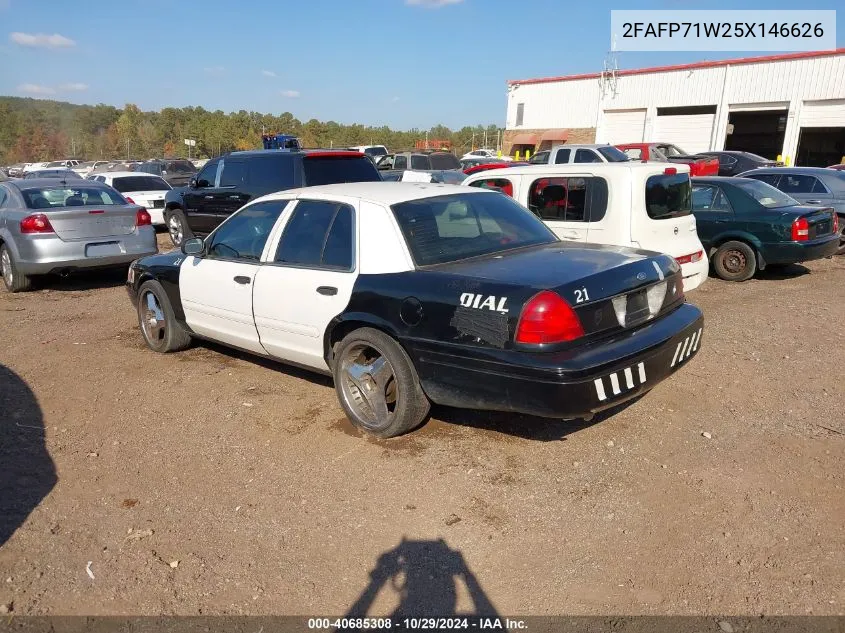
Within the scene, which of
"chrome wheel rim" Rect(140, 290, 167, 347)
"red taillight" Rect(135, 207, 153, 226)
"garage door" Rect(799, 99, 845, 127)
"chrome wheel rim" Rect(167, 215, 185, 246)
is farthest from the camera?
"garage door" Rect(799, 99, 845, 127)

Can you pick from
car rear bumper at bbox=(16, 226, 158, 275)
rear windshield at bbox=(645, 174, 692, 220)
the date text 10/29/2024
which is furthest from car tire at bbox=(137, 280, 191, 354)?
rear windshield at bbox=(645, 174, 692, 220)

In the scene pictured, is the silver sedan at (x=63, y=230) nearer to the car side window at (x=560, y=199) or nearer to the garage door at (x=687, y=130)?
the car side window at (x=560, y=199)

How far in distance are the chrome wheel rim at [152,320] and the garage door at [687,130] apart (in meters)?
32.3

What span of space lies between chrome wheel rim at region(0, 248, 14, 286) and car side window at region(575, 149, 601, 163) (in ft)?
47.4

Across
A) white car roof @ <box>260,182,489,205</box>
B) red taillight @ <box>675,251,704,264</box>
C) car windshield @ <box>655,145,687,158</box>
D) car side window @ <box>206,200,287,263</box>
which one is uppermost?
car windshield @ <box>655,145,687,158</box>

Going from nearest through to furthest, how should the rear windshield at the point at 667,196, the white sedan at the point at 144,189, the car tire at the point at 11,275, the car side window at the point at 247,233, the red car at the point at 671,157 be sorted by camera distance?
the car side window at the point at 247,233 < the rear windshield at the point at 667,196 < the car tire at the point at 11,275 < the white sedan at the point at 144,189 < the red car at the point at 671,157

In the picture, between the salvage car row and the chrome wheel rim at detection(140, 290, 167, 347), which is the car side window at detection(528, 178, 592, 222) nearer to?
the salvage car row

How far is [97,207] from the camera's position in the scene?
884 centimetres

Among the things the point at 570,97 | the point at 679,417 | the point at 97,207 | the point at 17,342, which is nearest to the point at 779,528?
the point at 679,417

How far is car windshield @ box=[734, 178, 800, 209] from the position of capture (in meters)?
9.34

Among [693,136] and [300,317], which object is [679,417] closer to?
[300,317]

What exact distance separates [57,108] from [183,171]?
94132 mm

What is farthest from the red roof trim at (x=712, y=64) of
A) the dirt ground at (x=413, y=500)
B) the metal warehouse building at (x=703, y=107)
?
the dirt ground at (x=413, y=500)

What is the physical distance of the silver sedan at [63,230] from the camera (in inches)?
334
